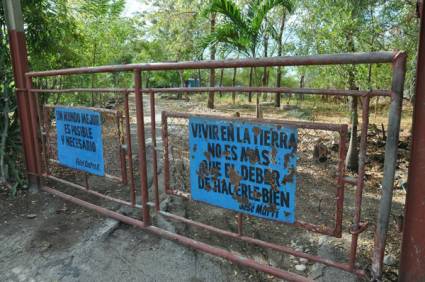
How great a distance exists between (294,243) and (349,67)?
3.33 m

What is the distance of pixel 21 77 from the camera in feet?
12.1

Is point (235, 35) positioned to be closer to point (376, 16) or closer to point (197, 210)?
point (376, 16)

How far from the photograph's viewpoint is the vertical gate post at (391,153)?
160 cm

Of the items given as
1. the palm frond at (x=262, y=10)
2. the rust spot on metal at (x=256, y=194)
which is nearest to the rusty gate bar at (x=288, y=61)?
the rust spot on metal at (x=256, y=194)

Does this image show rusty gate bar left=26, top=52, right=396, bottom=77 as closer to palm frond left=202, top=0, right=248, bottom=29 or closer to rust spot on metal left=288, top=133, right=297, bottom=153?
rust spot on metal left=288, top=133, right=297, bottom=153

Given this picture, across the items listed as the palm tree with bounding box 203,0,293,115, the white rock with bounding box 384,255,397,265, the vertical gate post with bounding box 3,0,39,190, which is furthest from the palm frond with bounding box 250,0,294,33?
the white rock with bounding box 384,255,397,265

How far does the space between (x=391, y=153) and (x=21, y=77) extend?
12.2ft

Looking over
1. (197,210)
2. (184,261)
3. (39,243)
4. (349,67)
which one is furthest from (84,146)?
(349,67)

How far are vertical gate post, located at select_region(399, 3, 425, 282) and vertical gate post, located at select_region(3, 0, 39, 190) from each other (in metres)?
3.66

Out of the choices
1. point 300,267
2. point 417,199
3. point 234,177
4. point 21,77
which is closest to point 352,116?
point 300,267

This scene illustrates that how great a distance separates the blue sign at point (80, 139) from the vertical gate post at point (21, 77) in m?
0.68

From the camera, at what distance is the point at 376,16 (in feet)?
16.4

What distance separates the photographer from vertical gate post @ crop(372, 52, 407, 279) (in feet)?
5.25

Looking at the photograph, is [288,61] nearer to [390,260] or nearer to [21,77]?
[390,260]
